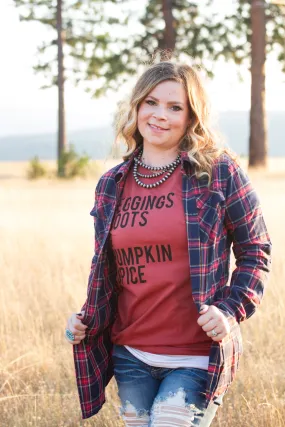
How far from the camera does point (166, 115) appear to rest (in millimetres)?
2898

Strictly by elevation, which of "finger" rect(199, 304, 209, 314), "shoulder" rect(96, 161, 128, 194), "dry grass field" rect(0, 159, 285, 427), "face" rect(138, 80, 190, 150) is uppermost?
"face" rect(138, 80, 190, 150)

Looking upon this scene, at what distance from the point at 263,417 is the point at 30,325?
220 centimetres

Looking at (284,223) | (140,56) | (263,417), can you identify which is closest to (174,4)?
(140,56)

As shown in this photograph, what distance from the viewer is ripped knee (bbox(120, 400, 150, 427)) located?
9.05 feet

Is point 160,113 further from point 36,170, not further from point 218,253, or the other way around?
point 36,170

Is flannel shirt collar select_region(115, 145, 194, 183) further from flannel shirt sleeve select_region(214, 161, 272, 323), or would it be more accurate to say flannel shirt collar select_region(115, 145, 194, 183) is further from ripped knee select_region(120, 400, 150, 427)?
ripped knee select_region(120, 400, 150, 427)

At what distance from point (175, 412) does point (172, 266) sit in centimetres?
52

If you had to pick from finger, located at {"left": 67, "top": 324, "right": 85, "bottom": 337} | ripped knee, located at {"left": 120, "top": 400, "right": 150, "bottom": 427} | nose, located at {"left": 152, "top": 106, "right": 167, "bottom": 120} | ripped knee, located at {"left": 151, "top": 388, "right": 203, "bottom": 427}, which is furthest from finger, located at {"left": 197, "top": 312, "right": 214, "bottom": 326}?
nose, located at {"left": 152, "top": 106, "right": 167, "bottom": 120}

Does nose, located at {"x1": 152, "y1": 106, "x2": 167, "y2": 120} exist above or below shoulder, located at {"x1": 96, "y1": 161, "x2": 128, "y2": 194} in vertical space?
above

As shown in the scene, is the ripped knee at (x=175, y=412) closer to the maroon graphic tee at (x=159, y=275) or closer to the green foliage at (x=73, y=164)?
the maroon graphic tee at (x=159, y=275)

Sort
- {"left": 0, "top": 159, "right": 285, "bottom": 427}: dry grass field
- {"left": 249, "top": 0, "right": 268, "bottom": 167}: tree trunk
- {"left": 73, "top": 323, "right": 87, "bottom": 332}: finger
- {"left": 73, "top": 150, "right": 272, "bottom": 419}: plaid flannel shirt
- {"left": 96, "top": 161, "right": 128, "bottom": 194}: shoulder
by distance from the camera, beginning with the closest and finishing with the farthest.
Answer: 1. {"left": 73, "top": 150, "right": 272, "bottom": 419}: plaid flannel shirt
2. {"left": 73, "top": 323, "right": 87, "bottom": 332}: finger
3. {"left": 96, "top": 161, "right": 128, "bottom": 194}: shoulder
4. {"left": 0, "top": 159, "right": 285, "bottom": 427}: dry grass field
5. {"left": 249, "top": 0, "right": 268, "bottom": 167}: tree trunk

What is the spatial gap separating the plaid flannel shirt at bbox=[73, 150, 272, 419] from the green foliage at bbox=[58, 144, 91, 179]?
21.3 metres

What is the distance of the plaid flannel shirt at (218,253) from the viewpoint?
8.69 ft

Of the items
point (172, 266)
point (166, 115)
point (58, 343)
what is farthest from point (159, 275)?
point (58, 343)
